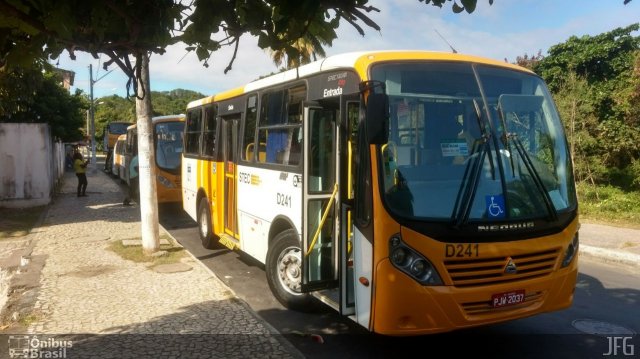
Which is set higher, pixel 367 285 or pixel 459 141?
pixel 459 141

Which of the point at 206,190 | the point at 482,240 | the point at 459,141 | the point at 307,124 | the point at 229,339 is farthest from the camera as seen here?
the point at 206,190

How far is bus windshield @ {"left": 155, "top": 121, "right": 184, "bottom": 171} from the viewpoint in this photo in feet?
47.0

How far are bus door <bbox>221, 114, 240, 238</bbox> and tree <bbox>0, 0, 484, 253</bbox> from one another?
5.12m

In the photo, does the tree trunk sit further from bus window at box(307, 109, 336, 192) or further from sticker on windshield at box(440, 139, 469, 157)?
sticker on windshield at box(440, 139, 469, 157)

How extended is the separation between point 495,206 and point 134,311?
4049 millimetres

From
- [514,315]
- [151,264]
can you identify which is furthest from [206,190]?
[514,315]

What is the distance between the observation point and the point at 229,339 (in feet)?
16.1

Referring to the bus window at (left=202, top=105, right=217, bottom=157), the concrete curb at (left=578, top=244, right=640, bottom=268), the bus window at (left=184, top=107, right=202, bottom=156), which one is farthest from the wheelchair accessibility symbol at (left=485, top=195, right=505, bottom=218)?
the bus window at (left=184, top=107, right=202, bottom=156)

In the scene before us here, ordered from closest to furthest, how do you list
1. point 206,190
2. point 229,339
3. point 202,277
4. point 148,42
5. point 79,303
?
point 148,42
point 229,339
point 79,303
point 202,277
point 206,190

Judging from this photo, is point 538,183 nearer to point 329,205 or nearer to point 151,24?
point 329,205

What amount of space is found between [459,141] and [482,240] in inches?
34.9

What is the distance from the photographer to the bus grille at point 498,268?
417cm

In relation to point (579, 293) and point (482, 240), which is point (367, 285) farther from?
point (579, 293)

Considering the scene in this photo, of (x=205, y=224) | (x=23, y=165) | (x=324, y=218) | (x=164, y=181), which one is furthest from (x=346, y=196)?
(x=23, y=165)
